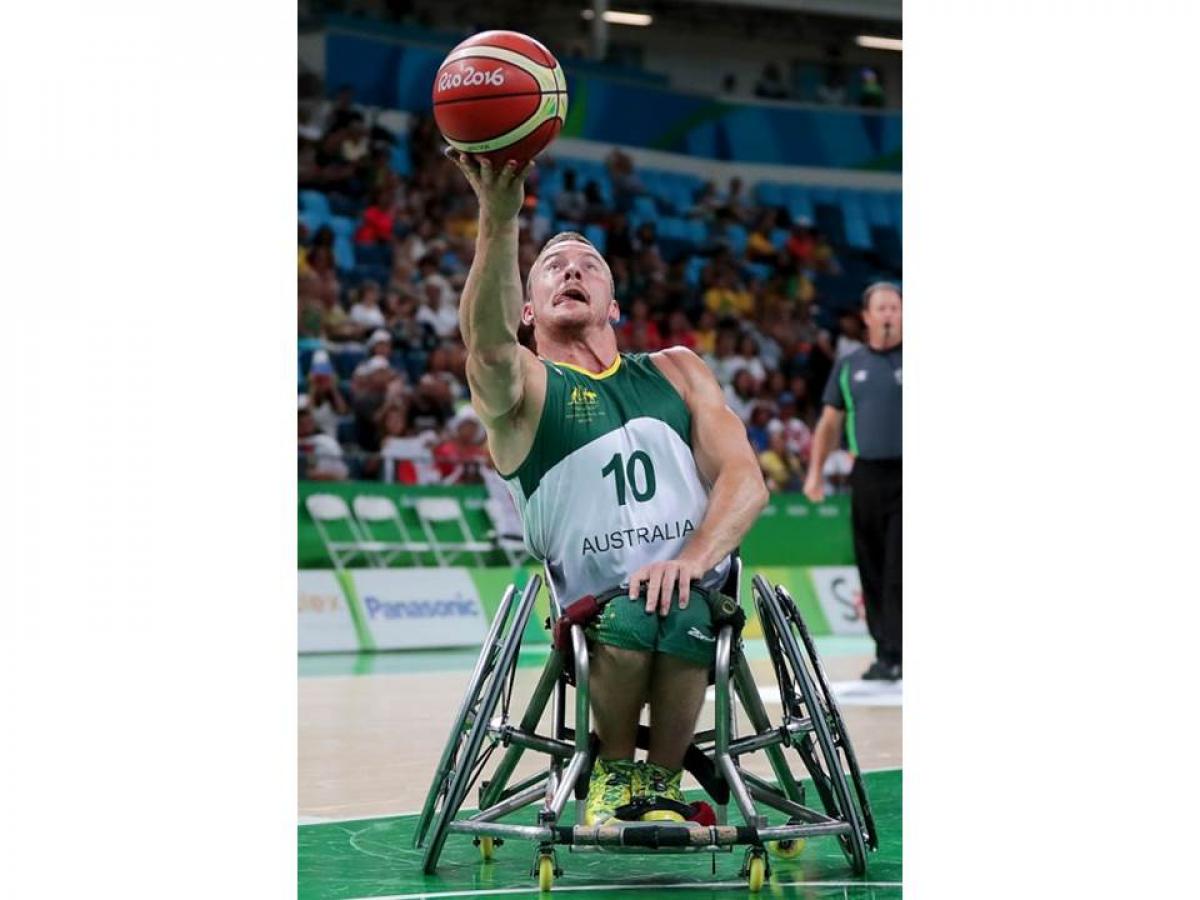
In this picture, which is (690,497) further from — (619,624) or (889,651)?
(889,651)

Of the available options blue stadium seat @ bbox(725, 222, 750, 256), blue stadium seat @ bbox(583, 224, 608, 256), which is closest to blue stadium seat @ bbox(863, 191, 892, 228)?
blue stadium seat @ bbox(725, 222, 750, 256)

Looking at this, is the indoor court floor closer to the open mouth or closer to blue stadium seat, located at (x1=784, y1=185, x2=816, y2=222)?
the open mouth

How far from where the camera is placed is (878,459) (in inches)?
440

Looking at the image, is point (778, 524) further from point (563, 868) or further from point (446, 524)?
point (563, 868)

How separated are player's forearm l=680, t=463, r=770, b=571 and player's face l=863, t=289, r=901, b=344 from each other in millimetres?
5868

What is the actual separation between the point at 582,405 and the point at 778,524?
13.2 meters

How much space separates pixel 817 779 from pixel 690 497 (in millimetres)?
917

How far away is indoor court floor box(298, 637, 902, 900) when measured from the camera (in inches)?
203

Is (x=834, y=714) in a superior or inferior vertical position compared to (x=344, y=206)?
inferior

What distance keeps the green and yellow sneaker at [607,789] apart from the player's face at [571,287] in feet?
4.42

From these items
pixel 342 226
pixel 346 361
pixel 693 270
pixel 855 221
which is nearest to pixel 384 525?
pixel 346 361

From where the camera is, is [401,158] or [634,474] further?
[401,158]
